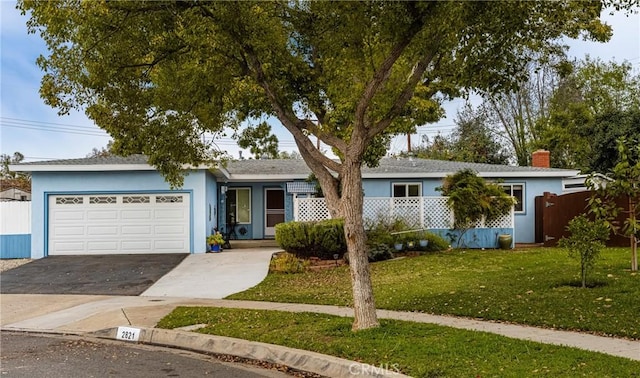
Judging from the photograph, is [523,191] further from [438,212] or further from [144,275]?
[144,275]

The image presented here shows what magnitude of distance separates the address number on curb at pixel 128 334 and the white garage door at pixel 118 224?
33.4 ft

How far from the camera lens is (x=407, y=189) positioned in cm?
2180

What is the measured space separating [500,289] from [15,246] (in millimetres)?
16043

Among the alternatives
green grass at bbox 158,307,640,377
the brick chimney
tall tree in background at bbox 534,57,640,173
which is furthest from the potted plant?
tall tree in background at bbox 534,57,640,173

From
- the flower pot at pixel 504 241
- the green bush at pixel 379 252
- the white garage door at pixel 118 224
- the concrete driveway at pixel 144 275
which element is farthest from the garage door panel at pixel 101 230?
the flower pot at pixel 504 241

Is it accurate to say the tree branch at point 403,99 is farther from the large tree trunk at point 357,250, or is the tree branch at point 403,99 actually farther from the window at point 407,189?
the window at point 407,189

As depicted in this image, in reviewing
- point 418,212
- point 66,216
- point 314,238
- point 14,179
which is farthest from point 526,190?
point 14,179

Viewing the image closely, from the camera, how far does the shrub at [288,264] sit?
49.5 feet

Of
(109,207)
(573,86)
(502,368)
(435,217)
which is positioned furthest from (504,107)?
(502,368)

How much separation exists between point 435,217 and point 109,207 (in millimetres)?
10776

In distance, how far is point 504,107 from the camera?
3791 cm

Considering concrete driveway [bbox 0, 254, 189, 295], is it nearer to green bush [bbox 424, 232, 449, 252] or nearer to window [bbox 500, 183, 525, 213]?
green bush [bbox 424, 232, 449, 252]

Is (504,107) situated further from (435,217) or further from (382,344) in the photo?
(382,344)

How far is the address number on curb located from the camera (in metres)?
8.73
